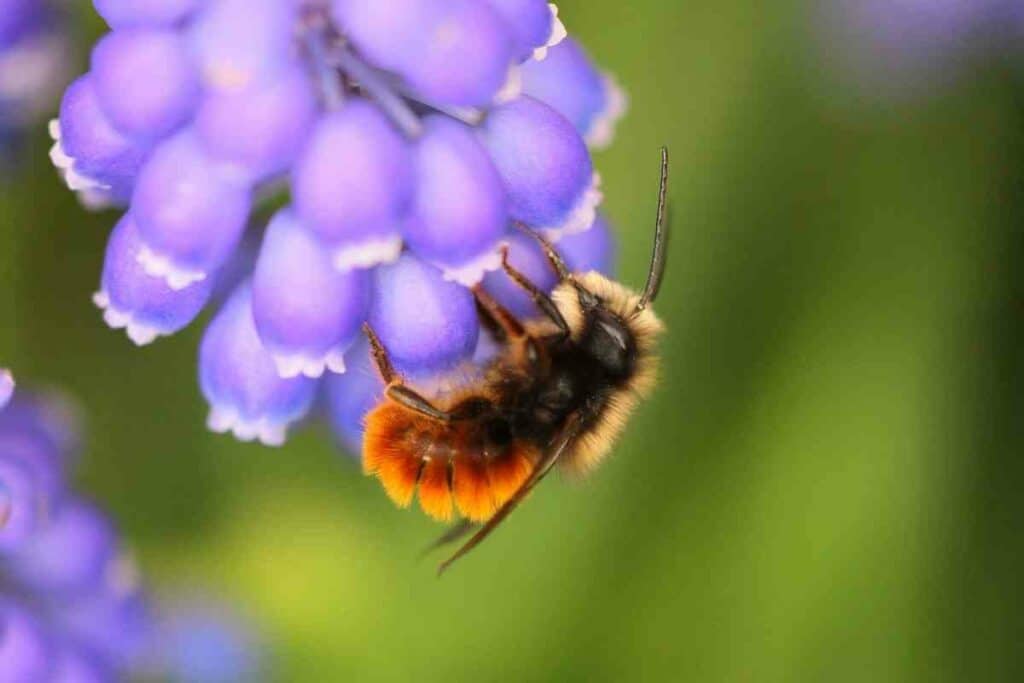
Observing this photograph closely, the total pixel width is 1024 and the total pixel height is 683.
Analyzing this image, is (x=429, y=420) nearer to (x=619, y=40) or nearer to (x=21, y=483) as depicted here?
(x=21, y=483)

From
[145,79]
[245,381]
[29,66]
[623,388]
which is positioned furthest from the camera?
[29,66]

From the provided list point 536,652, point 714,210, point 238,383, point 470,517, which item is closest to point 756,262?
point 714,210

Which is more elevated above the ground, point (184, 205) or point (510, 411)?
point (184, 205)

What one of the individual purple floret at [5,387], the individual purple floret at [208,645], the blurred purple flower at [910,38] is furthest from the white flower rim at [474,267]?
the blurred purple flower at [910,38]

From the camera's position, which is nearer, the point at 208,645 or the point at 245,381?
the point at 245,381

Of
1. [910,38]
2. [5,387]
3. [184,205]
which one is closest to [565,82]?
[184,205]

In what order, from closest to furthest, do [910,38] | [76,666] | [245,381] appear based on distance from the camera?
[245,381], [76,666], [910,38]

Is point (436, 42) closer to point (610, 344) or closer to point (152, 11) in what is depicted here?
point (152, 11)
